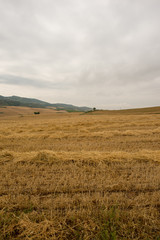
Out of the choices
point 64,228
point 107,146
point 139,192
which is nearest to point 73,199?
point 64,228

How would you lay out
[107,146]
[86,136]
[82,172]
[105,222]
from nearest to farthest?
[105,222]
[82,172]
[107,146]
[86,136]

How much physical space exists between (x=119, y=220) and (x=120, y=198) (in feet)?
1.82

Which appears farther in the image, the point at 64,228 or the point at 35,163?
the point at 35,163

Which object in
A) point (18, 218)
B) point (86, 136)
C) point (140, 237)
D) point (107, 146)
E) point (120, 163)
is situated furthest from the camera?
point (86, 136)

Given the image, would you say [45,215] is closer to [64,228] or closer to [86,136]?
[64,228]

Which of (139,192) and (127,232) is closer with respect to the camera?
(127,232)

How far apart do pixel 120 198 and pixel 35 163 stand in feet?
11.3

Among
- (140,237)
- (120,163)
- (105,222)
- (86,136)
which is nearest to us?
(140,237)

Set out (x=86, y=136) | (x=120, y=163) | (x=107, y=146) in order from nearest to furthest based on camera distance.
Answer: (x=120, y=163)
(x=107, y=146)
(x=86, y=136)

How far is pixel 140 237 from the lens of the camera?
81.2 inches

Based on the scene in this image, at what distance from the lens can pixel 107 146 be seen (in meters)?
7.19

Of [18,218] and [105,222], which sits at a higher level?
[105,222]

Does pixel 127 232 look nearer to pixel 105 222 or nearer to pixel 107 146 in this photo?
pixel 105 222

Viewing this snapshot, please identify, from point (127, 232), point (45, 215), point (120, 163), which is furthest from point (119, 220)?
point (120, 163)
